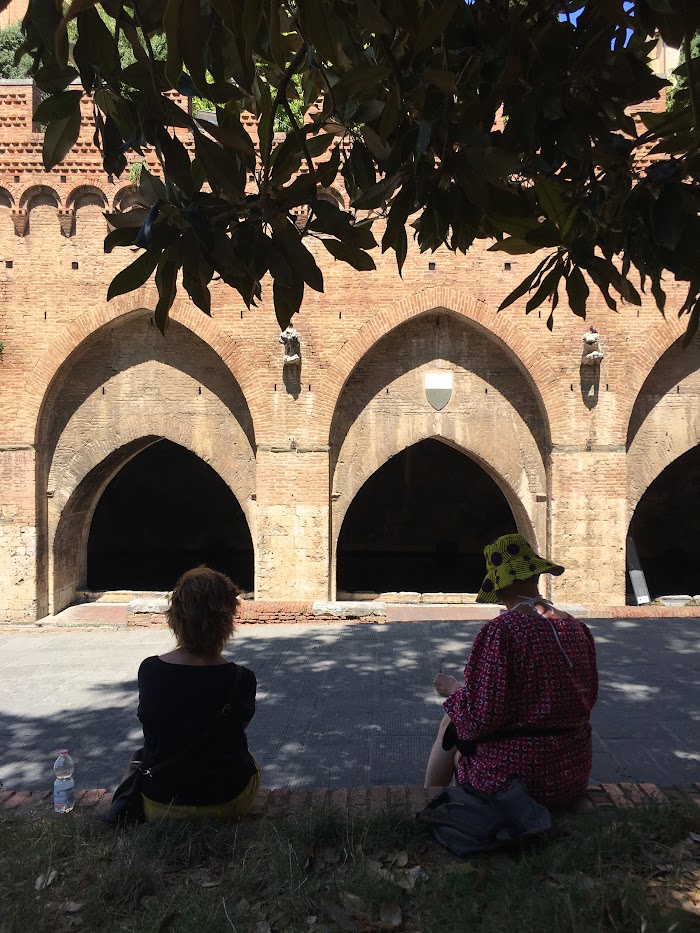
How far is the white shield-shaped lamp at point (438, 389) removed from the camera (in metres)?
12.1

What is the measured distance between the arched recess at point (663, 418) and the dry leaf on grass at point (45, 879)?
34.9 feet

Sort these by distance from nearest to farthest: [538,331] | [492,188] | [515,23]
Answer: [515,23] < [492,188] < [538,331]

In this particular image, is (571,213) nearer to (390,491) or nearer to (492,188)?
(492,188)

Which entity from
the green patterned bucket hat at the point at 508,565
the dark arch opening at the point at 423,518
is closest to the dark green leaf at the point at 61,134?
the green patterned bucket hat at the point at 508,565

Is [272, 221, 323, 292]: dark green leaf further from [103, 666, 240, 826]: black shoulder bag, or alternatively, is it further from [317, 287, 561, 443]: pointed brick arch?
[317, 287, 561, 443]: pointed brick arch

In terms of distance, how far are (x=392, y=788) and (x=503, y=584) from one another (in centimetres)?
110

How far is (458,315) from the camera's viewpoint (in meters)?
11.7

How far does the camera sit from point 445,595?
1215 cm

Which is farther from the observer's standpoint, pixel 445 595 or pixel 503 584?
pixel 445 595

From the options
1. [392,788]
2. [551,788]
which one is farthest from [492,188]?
[392,788]

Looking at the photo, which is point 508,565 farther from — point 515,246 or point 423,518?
point 423,518

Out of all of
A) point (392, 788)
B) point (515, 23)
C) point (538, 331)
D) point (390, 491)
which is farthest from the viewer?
point (390, 491)


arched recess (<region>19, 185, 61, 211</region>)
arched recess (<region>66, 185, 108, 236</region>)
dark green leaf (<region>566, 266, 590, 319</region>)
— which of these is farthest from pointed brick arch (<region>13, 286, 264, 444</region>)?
dark green leaf (<region>566, 266, 590, 319</region>)

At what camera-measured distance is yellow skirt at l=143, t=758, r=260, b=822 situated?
10.2 ft
